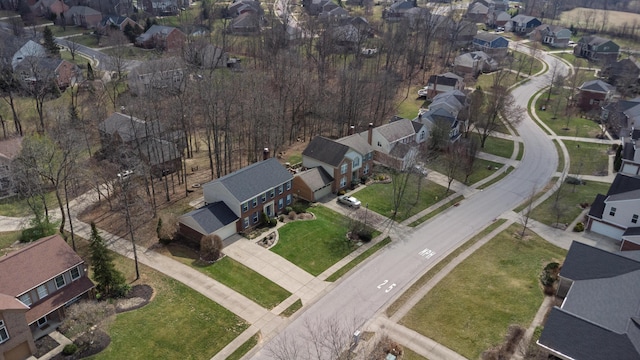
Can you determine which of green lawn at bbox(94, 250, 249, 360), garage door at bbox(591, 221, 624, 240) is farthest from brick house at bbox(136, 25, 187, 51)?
garage door at bbox(591, 221, 624, 240)

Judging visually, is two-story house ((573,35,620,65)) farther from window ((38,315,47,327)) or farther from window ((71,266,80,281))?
window ((38,315,47,327))

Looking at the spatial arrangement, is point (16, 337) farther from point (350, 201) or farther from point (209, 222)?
point (350, 201)

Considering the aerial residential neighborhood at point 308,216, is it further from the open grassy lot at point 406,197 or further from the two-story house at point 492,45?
the two-story house at point 492,45

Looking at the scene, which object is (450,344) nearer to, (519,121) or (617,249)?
(617,249)

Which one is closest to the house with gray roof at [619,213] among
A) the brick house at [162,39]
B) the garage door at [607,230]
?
the garage door at [607,230]

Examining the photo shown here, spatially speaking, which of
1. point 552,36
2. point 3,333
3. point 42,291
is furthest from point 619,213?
point 552,36

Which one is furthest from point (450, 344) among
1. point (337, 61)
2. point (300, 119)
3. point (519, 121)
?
point (337, 61)
